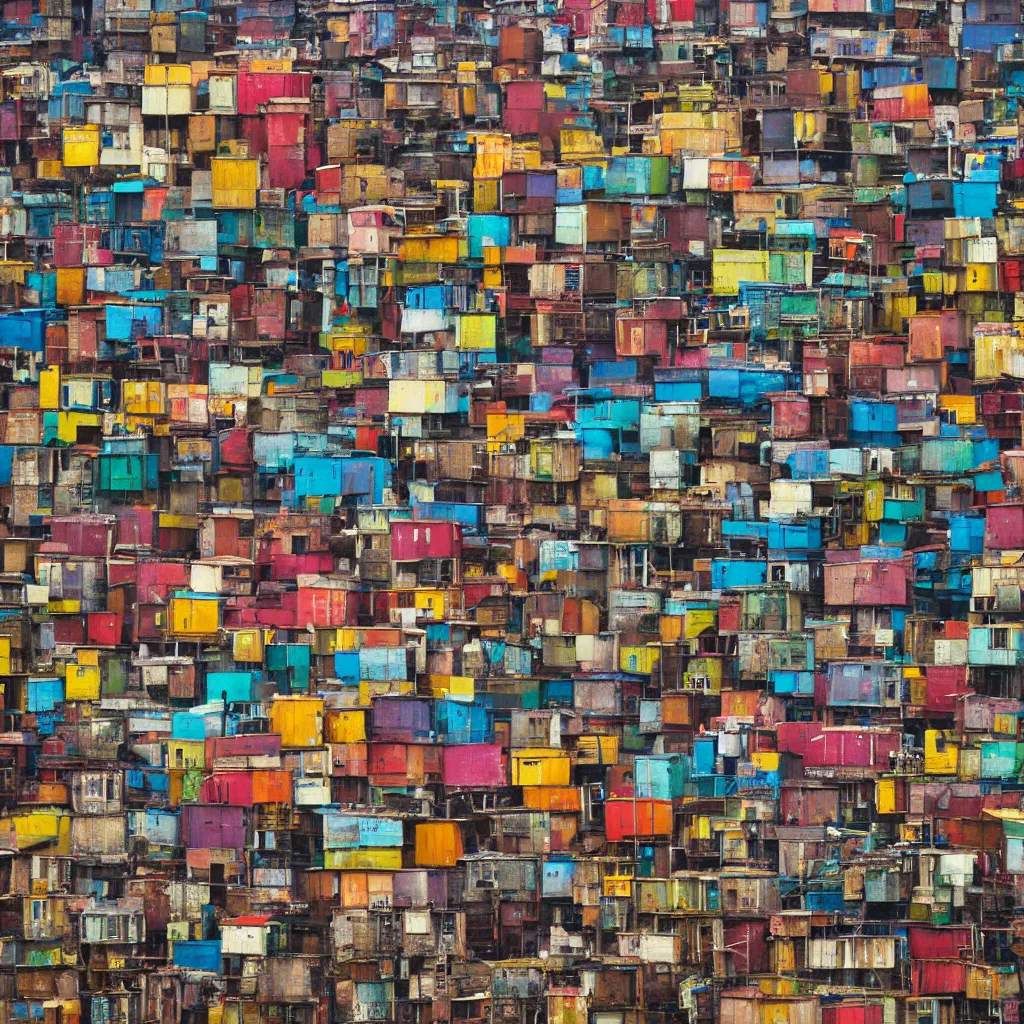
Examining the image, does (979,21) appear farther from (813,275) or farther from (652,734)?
(652,734)

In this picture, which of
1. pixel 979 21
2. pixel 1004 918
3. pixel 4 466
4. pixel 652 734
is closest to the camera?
pixel 1004 918

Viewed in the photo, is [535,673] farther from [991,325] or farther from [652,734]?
[991,325]

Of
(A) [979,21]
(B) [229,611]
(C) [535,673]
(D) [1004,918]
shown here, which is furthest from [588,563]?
(A) [979,21]

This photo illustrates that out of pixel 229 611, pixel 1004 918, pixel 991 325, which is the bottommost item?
pixel 1004 918

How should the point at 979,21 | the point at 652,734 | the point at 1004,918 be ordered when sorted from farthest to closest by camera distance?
the point at 979,21
the point at 652,734
the point at 1004,918

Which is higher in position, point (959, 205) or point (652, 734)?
point (959, 205)

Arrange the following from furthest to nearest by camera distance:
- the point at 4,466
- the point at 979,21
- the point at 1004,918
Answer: the point at 979,21 < the point at 4,466 < the point at 1004,918

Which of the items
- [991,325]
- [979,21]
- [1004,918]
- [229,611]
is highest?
[979,21]

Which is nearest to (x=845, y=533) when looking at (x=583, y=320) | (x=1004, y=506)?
(x=1004, y=506)

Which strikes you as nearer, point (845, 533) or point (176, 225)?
point (845, 533)
